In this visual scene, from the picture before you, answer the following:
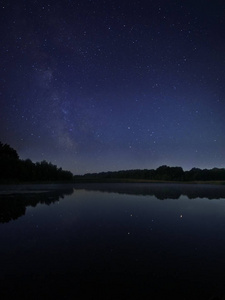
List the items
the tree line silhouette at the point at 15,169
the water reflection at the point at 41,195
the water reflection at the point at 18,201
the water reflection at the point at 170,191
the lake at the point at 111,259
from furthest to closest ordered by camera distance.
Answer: the tree line silhouette at the point at 15,169
the water reflection at the point at 170,191
the water reflection at the point at 41,195
the water reflection at the point at 18,201
the lake at the point at 111,259

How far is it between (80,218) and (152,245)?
8783 mm

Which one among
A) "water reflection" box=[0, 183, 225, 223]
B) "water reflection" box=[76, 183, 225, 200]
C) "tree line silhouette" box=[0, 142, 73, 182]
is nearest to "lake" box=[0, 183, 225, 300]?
"water reflection" box=[0, 183, 225, 223]

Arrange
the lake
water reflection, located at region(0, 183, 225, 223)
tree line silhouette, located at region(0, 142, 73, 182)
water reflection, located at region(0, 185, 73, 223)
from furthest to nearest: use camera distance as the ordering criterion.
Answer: tree line silhouette, located at region(0, 142, 73, 182) → water reflection, located at region(0, 183, 225, 223) → water reflection, located at region(0, 185, 73, 223) → the lake

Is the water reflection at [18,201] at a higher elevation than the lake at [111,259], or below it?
higher

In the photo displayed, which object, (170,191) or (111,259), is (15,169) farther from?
(111,259)

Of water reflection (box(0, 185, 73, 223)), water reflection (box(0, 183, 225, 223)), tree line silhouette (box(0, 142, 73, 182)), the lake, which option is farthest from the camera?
tree line silhouette (box(0, 142, 73, 182))

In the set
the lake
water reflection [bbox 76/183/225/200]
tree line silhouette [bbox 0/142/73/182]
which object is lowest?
the lake

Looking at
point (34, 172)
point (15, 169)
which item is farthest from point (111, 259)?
point (34, 172)

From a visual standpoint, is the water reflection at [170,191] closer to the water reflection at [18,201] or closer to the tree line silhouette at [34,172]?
the water reflection at [18,201]

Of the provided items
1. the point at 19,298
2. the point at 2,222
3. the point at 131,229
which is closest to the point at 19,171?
the point at 2,222

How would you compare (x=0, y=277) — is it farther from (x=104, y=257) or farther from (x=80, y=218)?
(x=80, y=218)

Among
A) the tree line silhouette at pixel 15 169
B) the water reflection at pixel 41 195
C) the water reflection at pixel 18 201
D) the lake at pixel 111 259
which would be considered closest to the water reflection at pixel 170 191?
the water reflection at pixel 41 195

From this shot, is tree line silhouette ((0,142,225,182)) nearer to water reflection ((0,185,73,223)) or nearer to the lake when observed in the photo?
water reflection ((0,185,73,223))

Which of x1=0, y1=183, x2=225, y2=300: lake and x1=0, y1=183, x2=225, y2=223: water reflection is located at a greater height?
x1=0, y1=183, x2=225, y2=223: water reflection
